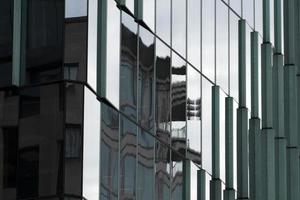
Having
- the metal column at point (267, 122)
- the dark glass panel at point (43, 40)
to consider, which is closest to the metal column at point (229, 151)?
the metal column at point (267, 122)

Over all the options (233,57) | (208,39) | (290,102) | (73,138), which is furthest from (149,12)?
(290,102)

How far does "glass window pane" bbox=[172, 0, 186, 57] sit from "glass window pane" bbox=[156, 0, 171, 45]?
416 mm

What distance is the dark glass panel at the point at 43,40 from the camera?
22.3m

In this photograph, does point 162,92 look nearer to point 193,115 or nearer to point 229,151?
point 193,115

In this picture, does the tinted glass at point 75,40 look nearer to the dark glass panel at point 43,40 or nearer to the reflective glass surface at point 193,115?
the dark glass panel at point 43,40

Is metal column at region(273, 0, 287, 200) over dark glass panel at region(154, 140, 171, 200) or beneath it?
over

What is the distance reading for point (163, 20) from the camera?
28.8 meters

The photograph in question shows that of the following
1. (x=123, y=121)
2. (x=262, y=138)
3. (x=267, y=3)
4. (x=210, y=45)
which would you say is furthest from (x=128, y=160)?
(x=267, y=3)

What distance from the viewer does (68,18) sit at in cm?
2256

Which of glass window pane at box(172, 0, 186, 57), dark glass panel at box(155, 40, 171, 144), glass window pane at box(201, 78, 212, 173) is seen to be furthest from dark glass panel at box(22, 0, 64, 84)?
glass window pane at box(201, 78, 212, 173)

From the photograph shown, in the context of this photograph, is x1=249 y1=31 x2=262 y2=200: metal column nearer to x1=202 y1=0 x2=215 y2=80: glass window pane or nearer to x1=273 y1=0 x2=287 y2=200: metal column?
x1=273 y1=0 x2=287 y2=200: metal column

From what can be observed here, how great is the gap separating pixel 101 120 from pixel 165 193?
5.34 meters

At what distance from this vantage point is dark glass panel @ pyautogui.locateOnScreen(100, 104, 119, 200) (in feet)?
76.1

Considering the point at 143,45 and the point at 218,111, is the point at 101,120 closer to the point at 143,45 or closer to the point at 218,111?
the point at 143,45
